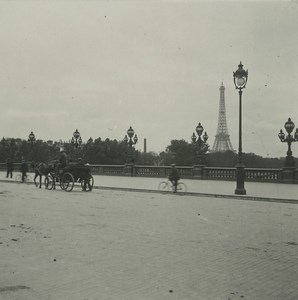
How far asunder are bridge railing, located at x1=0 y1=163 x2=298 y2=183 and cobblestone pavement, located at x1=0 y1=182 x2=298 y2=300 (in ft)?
59.0

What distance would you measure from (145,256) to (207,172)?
27844 mm

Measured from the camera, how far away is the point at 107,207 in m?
14.8

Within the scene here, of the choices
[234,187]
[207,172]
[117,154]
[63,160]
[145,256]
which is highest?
[117,154]

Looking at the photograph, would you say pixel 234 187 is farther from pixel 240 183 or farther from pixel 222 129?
pixel 222 129

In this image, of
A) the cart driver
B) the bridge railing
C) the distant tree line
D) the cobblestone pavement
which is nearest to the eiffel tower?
the distant tree line

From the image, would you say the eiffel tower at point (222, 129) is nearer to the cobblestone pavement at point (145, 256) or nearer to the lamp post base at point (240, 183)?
the lamp post base at point (240, 183)

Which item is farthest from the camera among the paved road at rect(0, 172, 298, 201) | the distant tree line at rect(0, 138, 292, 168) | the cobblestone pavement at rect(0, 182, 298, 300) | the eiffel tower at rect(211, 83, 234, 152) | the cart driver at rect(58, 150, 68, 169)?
the eiffel tower at rect(211, 83, 234, 152)

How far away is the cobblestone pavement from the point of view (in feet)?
17.7

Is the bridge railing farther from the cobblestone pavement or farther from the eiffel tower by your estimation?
the eiffel tower

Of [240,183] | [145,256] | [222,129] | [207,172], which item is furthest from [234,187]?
[222,129]

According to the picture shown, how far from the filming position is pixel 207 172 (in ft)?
114

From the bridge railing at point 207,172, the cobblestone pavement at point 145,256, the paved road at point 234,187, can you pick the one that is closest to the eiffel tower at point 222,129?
the bridge railing at point 207,172

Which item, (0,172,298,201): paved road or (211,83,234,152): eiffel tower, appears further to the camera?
(211,83,234,152): eiffel tower

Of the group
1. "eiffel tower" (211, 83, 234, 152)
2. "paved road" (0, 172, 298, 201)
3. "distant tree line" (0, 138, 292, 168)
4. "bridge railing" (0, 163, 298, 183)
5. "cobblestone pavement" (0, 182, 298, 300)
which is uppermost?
"eiffel tower" (211, 83, 234, 152)
